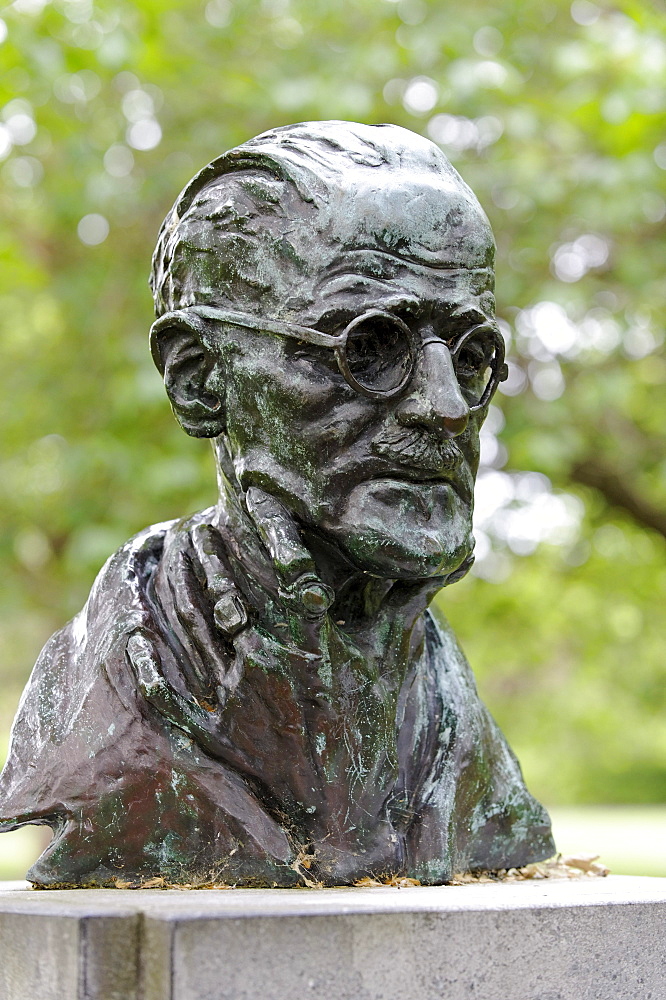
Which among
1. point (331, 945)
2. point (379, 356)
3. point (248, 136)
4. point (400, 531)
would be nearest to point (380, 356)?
point (379, 356)

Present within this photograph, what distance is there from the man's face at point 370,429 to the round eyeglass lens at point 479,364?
0.09m

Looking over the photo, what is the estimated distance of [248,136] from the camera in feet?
21.1

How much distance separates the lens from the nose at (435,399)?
2.84 metres

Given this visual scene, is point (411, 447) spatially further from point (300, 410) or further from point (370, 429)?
point (300, 410)

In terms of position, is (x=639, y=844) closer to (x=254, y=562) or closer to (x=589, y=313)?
(x=589, y=313)

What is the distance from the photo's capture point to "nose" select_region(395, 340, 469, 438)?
284cm

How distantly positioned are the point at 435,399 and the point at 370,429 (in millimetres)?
158

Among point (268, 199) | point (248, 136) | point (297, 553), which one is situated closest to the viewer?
point (297, 553)

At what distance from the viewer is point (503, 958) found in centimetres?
255

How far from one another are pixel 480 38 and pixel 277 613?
447 cm

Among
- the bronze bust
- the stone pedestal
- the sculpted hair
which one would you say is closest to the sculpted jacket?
the bronze bust

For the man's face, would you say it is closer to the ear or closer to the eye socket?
the eye socket

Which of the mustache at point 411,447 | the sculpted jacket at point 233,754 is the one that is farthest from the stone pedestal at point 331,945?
the mustache at point 411,447

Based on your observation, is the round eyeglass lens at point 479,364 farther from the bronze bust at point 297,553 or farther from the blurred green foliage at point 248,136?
the blurred green foliage at point 248,136
